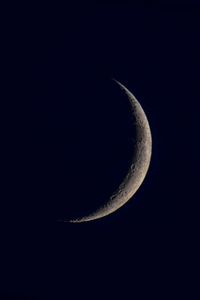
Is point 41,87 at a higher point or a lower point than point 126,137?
higher

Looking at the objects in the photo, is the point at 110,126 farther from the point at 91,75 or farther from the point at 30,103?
the point at 30,103

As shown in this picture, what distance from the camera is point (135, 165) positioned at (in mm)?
4570

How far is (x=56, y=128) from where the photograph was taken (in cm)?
411

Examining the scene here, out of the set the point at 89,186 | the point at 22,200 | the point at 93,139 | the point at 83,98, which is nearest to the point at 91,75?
the point at 83,98

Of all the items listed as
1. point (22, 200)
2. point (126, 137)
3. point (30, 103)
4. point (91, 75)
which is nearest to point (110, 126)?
point (126, 137)

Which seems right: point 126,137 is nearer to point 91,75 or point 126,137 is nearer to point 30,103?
point 91,75

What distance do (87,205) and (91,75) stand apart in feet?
4.13

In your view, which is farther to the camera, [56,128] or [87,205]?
[87,205]

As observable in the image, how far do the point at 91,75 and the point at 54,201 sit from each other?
1.25 metres

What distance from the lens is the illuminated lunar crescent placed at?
178 inches

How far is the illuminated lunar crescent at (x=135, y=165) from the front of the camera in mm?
4531

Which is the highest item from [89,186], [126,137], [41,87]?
[41,87]

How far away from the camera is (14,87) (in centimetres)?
407

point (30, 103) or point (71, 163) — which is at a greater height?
point (30, 103)
